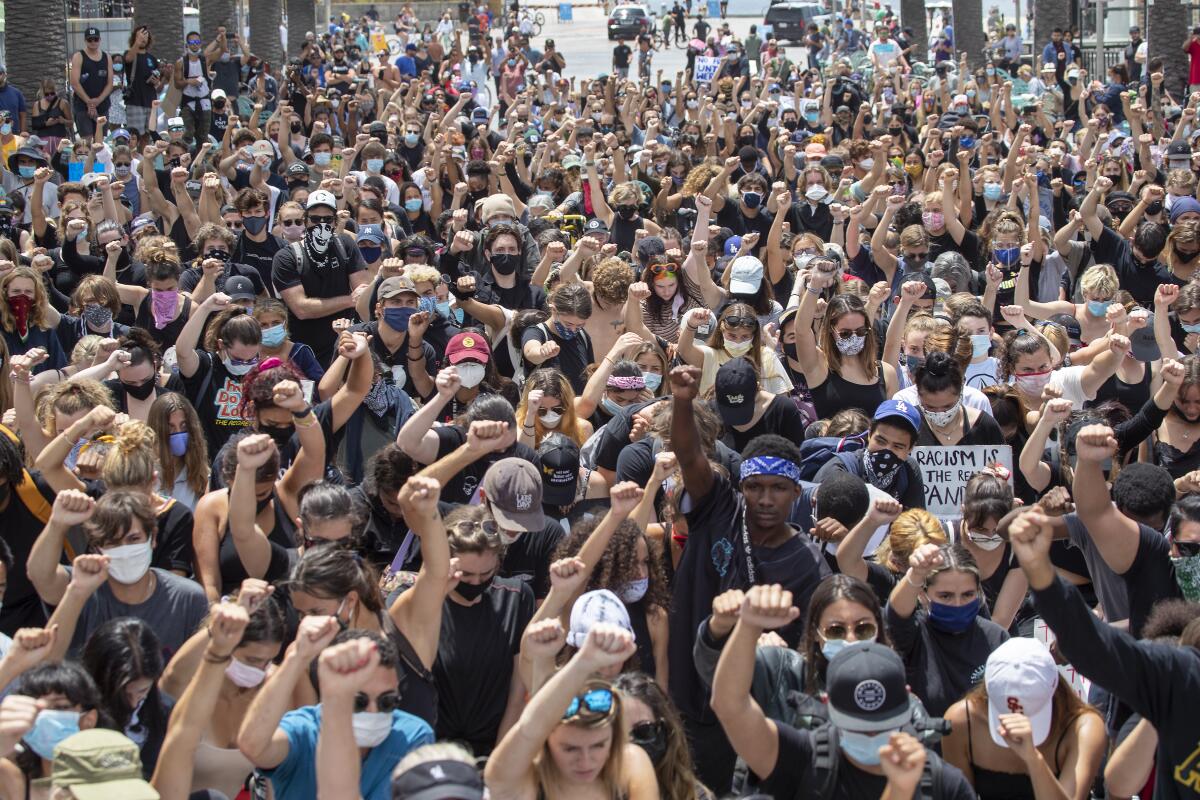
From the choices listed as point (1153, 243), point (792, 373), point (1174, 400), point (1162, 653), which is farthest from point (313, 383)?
point (1153, 243)

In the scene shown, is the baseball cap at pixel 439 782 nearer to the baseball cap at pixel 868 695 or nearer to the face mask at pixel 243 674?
the baseball cap at pixel 868 695

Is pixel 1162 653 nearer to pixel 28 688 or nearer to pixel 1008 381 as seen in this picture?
pixel 28 688

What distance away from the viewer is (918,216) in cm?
1221

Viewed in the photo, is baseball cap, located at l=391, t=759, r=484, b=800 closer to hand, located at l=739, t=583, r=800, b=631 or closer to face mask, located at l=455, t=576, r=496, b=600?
hand, located at l=739, t=583, r=800, b=631

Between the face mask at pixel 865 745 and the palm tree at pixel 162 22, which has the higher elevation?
the palm tree at pixel 162 22

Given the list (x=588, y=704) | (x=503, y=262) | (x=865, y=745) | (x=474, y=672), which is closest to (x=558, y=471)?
(x=474, y=672)

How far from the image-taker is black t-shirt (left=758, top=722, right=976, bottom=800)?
14.9ft

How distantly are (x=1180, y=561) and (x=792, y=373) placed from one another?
145 inches

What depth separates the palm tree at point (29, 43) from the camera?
21.1m

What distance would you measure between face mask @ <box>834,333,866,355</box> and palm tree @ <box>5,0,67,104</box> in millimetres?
15485

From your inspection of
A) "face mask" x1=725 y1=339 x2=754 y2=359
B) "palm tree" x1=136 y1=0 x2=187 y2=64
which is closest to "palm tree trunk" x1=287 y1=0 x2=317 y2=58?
"palm tree" x1=136 y1=0 x2=187 y2=64

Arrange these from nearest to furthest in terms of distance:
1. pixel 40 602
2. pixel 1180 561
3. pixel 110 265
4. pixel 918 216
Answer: pixel 1180 561 < pixel 40 602 < pixel 110 265 < pixel 918 216

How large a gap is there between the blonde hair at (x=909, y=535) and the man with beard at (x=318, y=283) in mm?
4650

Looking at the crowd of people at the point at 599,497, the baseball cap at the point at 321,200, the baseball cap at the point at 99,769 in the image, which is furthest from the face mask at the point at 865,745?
the baseball cap at the point at 321,200
